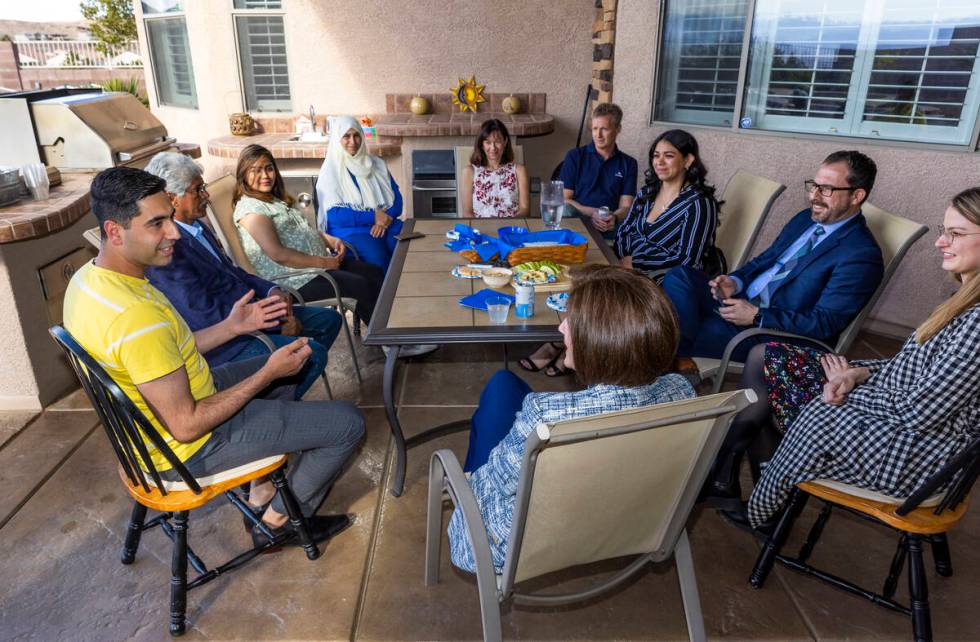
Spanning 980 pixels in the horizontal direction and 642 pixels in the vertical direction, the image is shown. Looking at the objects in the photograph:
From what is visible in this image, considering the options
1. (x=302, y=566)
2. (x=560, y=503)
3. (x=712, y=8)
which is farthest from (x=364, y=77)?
(x=560, y=503)

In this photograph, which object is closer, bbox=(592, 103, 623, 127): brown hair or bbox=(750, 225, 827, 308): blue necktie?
bbox=(750, 225, 827, 308): blue necktie

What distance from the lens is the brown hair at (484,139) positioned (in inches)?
142

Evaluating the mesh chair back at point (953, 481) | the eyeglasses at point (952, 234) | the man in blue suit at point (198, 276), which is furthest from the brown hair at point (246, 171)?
the mesh chair back at point (953, 481)

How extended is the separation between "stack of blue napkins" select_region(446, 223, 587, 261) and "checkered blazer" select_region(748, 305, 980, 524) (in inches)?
49.4

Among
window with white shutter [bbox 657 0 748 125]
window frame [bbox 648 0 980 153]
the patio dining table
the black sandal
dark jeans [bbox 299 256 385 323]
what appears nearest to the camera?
the patio dining table

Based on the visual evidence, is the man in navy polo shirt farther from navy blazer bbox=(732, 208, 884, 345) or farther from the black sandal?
navy blazer bbox=(732, 208, 884, 345)

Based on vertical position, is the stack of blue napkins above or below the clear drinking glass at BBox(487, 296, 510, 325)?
above

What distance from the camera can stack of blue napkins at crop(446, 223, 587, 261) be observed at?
267 centimetres

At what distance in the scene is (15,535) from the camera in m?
2.09

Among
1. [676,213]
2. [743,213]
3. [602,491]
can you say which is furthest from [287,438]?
[743,213]

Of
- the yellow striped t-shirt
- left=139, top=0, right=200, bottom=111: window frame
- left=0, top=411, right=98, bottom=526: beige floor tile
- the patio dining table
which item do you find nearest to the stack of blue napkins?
the patio dining table

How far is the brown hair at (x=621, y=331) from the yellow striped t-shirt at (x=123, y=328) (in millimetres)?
923

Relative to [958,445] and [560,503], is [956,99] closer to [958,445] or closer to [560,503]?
[958,445]

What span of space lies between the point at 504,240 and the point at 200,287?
4.04ft
